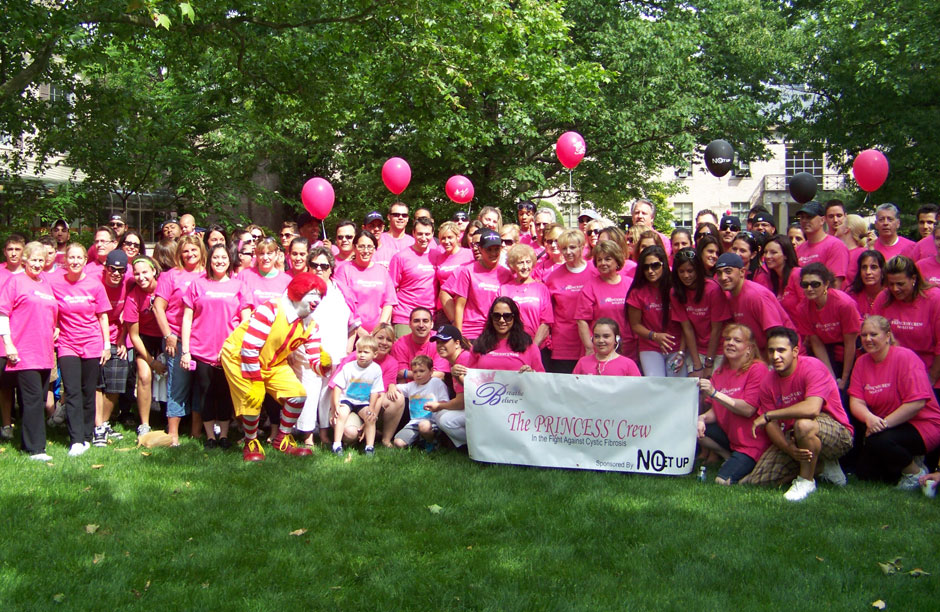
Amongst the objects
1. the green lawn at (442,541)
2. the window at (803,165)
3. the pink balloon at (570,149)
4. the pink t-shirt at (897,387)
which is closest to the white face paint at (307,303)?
the green lawn at (442,541)

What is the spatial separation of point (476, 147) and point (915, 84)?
33.5 ft

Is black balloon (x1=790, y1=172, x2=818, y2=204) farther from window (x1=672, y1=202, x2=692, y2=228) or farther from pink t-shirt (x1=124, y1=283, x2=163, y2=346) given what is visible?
window (x1=672, y1=202, x2=692, y2=228)

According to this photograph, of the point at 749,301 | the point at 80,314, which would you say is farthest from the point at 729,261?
the point at 80,314

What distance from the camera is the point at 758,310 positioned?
7473 mm

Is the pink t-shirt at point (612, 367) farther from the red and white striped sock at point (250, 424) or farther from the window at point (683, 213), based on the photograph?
the window at point (683, 213)

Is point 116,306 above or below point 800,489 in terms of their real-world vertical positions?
above

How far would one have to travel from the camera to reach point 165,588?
4898 mm

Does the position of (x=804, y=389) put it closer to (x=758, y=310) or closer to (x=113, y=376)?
(x=758, y=310)

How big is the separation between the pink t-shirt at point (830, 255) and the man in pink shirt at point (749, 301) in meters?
1.06

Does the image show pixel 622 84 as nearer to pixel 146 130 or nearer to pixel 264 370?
pixel 146 130

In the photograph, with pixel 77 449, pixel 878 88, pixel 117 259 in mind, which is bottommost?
pixel 77 449

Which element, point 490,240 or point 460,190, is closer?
point 490,240

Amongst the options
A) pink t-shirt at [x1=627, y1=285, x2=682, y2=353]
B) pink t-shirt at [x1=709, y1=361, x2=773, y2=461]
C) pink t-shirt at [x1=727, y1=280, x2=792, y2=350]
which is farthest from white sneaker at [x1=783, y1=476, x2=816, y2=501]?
pink t-shirt at [x1=627, y1=285, x2=682, y2=353]

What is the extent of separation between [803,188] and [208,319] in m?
7.93
